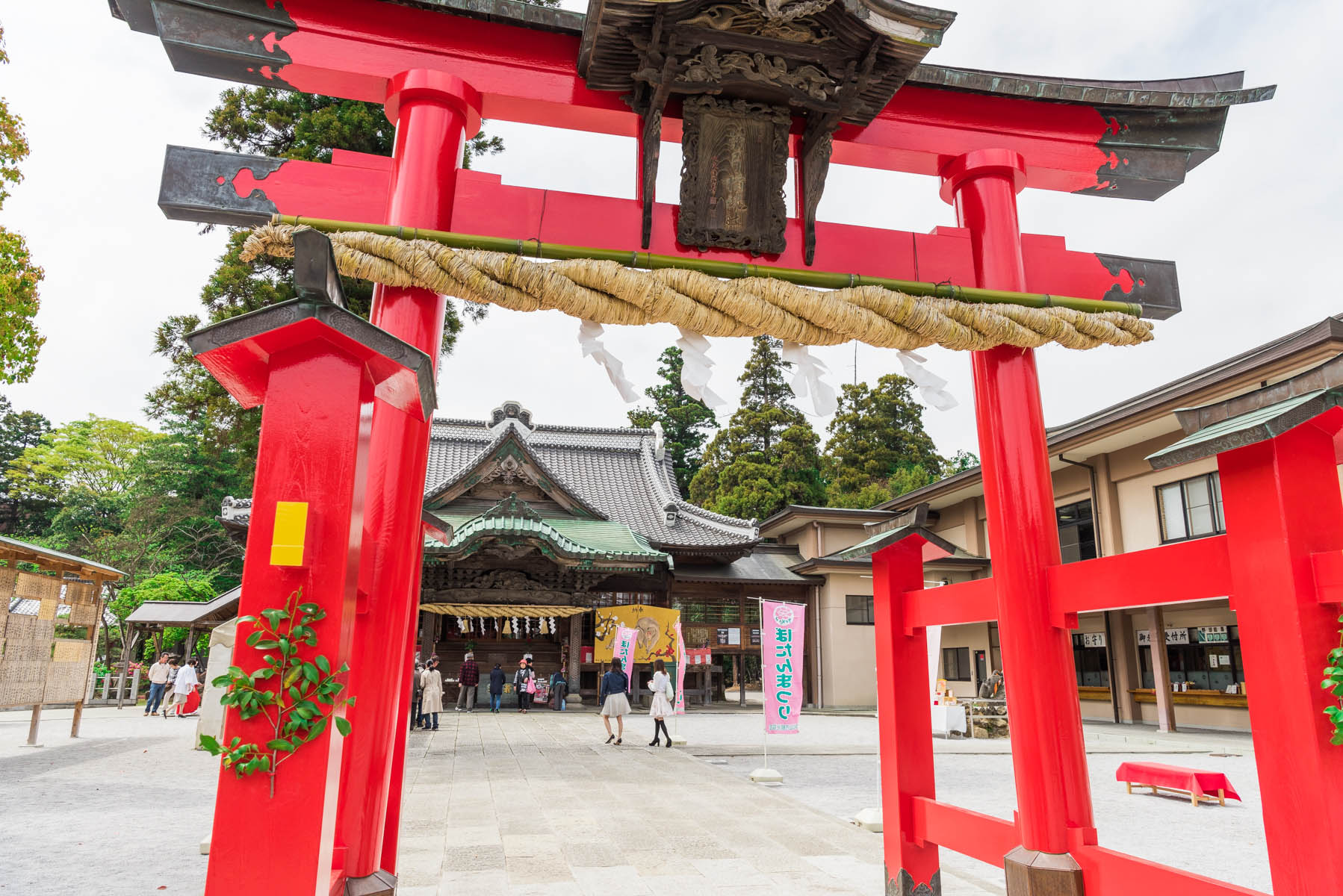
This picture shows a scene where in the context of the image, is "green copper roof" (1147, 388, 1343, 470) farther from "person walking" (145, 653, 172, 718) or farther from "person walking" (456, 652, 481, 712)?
"person walking" (145, 653, 172, 718)

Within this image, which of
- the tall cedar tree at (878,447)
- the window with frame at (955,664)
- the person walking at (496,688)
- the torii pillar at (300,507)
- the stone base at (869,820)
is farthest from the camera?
the tall cedar tree at (878,447)

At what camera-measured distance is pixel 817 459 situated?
42.1 m

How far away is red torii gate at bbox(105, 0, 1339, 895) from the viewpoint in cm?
297

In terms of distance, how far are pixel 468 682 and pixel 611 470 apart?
887 cm

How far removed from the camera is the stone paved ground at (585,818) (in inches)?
185

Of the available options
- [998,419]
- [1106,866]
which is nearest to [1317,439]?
[998,419]

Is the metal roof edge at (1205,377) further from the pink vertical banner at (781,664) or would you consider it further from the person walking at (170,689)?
the person walking at (170,689)

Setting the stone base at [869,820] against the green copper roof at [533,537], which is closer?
the stone base at [869,820]

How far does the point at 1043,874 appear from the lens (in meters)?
3.08

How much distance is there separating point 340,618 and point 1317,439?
2.92 metres

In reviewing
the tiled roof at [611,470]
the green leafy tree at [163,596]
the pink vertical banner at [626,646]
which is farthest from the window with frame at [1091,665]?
the green leafy tree at [163,596]

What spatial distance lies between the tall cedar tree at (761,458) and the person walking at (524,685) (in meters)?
18.1

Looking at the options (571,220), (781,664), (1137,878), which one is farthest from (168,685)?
(1137,878)

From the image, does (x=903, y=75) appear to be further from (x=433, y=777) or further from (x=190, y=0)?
(x=433, y=777)
